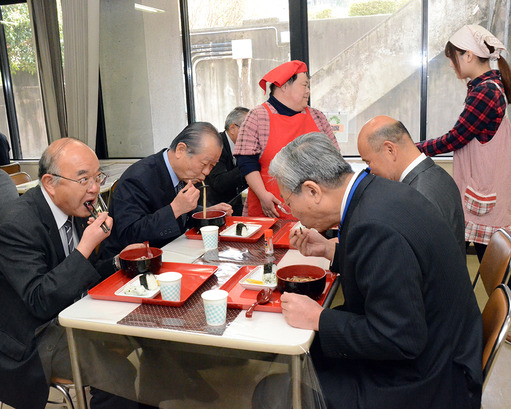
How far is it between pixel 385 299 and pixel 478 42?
6.63 ft

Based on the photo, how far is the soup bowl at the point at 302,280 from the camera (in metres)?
1.41

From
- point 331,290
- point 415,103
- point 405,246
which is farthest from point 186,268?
point 415,103

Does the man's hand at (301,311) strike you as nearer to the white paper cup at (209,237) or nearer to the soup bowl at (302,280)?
the soup bowl at (302,280)

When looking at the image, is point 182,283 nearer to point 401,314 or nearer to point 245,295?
point 245,295

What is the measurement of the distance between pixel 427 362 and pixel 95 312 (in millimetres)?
946

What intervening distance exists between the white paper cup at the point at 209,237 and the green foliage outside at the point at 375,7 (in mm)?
3368

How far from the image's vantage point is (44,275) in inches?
60.3

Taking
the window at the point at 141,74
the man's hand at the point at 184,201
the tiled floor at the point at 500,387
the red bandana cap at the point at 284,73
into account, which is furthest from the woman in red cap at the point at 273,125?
the window at the point at 141,74

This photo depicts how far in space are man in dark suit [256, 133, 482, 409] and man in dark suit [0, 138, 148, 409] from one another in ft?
Answer: 2.27

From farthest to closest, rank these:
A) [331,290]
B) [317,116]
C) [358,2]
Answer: [358,2]
[317,116]
[331,290]

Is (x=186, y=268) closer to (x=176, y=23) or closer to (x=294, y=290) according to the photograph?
(x=294, y=290)

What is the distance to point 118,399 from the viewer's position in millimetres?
1739

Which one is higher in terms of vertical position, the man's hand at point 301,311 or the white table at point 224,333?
the man's hand at point 301,311

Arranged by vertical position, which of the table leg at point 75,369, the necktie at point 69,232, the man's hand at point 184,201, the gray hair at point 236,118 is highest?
the gray hair at point 236,118
